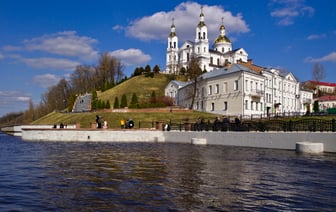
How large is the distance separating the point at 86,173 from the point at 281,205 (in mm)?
7249

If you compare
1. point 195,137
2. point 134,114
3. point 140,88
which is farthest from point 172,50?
point 195,137

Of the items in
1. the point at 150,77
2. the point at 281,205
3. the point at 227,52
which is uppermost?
the point at 227,52

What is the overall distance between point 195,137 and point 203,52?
79720 millimetres

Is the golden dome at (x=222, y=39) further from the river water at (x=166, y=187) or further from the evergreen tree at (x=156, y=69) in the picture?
the river water at (x=166, y=187)

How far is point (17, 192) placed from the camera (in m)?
8.98

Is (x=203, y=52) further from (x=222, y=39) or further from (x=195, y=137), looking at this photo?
(x=195, y=137)

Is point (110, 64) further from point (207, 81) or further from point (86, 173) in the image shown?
point (86, 173)

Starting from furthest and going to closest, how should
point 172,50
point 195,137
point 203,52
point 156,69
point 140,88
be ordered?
1. point 172,50
2. point 156,69
3. point 203,52
4. point 140,88
5. point 195,137

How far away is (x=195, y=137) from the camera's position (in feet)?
103

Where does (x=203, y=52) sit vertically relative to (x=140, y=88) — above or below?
above

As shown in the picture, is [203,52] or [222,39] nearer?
[203,52]

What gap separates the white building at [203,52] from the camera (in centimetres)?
10806

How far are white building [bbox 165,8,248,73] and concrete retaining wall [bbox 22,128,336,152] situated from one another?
71.5 metres

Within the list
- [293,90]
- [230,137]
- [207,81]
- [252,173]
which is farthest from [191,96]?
[252,173]
